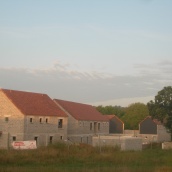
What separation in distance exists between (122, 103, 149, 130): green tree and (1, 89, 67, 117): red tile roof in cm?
5397

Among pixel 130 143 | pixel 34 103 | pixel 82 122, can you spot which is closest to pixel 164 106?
pixel 82 122

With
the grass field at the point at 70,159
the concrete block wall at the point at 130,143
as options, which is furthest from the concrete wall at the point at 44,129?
the grass field at the point at 70,159

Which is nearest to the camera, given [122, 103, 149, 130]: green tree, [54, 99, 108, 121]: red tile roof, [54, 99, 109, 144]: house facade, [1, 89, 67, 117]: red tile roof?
[1, 89, 67, 117]: red tile roof

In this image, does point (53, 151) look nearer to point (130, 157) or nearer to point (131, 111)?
point (130, 157)

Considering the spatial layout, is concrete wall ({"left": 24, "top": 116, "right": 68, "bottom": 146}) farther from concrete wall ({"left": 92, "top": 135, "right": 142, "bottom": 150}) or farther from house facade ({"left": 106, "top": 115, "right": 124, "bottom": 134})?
house facade ({"left": 106, "top": 115, "right": 124, "bottom": 134})

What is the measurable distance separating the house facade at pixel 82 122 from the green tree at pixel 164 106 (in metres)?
10.6

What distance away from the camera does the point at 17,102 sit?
51344mm

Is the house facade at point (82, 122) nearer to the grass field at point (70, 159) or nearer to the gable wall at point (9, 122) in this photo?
the gable wall at point (9, 122)

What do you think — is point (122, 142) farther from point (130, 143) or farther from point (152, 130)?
point (152, 130)

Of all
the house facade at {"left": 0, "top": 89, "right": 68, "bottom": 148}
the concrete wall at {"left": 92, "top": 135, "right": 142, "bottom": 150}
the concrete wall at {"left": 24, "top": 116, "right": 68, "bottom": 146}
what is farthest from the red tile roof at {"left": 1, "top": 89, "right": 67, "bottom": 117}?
the concrete wall at {"left": 92, "top": 135, "right": 142, "bottom": 150}

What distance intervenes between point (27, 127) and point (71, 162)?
22703 millimetres

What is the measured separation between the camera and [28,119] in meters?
50.2

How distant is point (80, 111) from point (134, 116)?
156ft

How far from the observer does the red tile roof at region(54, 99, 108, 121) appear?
208 feet
